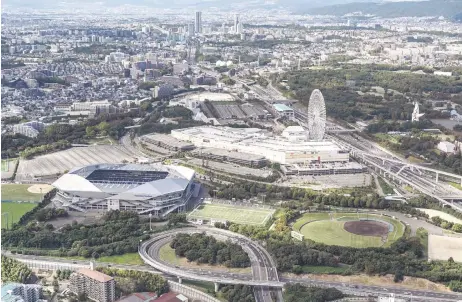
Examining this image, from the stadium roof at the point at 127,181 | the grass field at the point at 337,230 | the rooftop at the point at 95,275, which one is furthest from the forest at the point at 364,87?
the rooftop at the point at 95,275

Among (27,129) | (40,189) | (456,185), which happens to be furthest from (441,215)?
(27,129)

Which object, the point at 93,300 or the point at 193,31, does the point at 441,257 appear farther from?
the point at 193,31

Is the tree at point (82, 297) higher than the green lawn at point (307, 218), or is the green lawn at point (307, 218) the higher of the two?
the green lawn at point (307, 218)

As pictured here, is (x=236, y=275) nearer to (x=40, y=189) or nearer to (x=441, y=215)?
(x=441, y=215)

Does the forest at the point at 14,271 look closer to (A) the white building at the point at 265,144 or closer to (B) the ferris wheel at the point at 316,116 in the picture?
(A) the white building at the point at 265,144

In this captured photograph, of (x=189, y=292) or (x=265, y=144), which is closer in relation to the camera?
(x=189, y=292)

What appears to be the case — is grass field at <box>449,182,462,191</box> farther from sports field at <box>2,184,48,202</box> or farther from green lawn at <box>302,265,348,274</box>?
sports field at <box>2,184,48,202</box>

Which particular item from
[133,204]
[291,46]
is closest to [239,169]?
[133,204]
